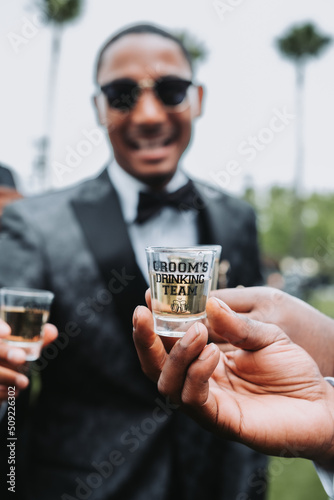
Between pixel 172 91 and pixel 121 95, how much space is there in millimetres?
338

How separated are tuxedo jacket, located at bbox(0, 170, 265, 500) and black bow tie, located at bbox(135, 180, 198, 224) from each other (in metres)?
0.16

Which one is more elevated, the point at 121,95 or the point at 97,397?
the point at 121,95

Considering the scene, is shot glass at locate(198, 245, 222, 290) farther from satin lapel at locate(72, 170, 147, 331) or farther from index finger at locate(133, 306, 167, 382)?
satin lapel at locate(72, 170, 147, 331)

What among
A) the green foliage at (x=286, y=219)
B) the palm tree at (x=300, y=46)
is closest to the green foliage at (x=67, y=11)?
the palm tree at (x=300, y=46)

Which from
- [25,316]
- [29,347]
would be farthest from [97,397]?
[25,316]

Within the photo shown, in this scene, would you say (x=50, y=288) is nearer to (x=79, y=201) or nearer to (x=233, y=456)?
(x=79, y=201)

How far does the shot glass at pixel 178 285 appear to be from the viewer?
1417 mm

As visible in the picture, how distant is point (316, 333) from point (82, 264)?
1.51 meters

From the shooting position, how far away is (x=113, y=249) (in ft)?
9.17

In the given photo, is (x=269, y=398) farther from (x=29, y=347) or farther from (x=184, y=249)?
(x=29, y=347)

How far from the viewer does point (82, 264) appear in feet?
9.36

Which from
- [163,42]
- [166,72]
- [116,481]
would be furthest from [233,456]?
[163,42]

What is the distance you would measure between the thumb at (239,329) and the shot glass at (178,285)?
0.22ft

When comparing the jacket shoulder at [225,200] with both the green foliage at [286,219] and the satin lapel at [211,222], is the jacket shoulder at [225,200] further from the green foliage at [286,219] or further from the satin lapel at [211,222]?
the green foliage at [286,219]
